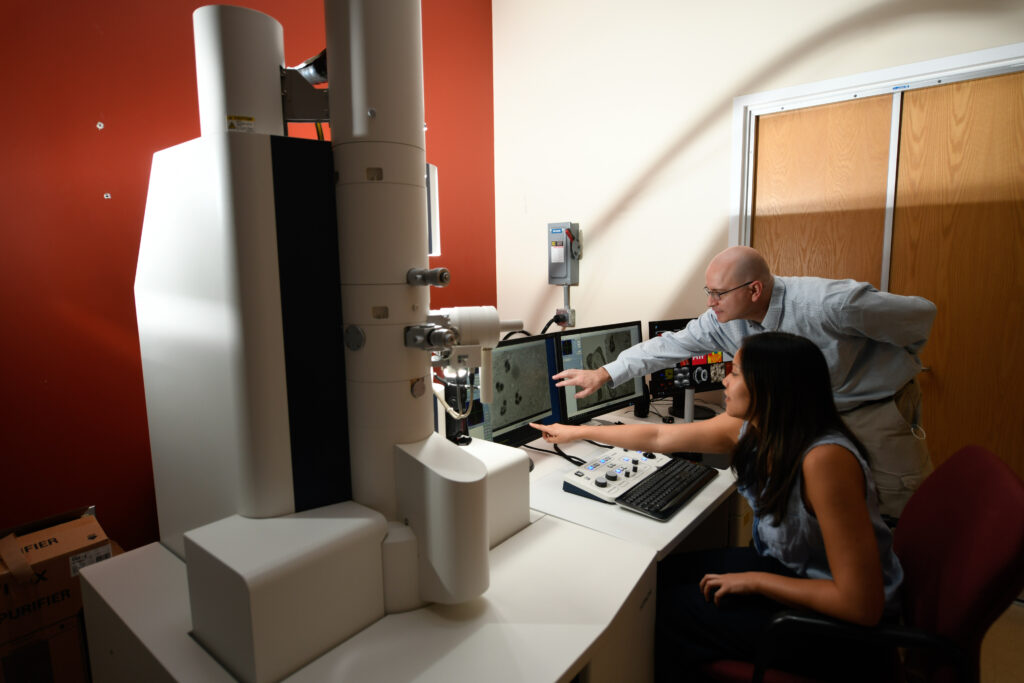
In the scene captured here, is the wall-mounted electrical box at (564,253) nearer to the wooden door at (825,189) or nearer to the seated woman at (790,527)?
the wooden door at (825,189)

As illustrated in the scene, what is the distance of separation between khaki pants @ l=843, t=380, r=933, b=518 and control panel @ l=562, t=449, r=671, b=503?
0.66 m

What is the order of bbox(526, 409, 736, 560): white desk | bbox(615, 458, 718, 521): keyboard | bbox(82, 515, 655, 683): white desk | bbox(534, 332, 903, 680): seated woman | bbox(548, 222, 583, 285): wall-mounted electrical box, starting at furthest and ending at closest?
1. bbox(548, 222, 583, 285): wall-mounted electrical box
2. bbox(615, 458, 718, 521): keyboard
3. bbox(526, 409, 736, 560): white desk
4. bbox(534, 332, 903, 680): seated woman
5. bbox(82, 515, 655, 683): white desk

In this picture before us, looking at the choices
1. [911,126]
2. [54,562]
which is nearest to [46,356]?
[54,562]

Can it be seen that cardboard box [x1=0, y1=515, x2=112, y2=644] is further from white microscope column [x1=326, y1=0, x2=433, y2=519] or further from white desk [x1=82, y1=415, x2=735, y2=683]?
white microscope column [x1=326, y1=0, x2=433, y2=519]

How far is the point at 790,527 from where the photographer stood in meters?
1.20

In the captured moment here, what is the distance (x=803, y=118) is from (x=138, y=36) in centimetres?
266

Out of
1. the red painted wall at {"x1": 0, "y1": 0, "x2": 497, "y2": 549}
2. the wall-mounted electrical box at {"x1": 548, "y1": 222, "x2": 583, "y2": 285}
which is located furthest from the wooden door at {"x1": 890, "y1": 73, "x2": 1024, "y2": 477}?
the red painted wall at {"x1": 0, "y1": 0, "x2": 497, "y2": 549}

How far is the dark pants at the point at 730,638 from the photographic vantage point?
43.4 inches

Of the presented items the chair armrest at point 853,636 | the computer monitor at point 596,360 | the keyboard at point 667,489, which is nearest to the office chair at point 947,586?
the chair armrest at point 853,636

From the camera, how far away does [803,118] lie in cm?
238

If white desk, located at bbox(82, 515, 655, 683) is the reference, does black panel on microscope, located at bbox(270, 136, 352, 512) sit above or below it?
above

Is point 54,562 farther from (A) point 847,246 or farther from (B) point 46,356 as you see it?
(A) point 847,246

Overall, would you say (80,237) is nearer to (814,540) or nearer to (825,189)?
(814,540)

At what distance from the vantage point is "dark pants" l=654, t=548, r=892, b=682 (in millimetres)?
1102
